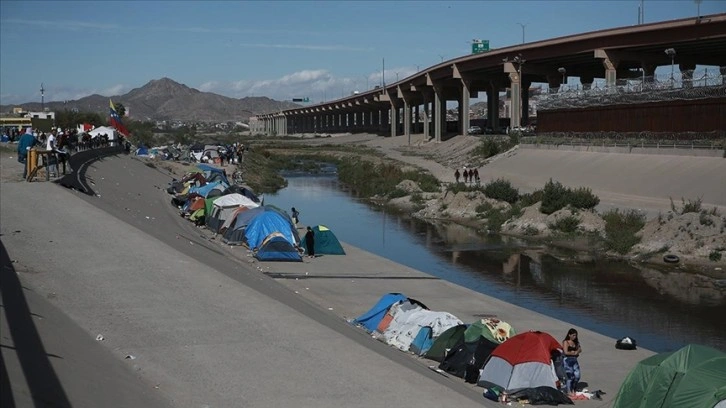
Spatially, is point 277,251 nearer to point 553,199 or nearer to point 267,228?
point 267,228

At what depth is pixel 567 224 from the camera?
131 ft

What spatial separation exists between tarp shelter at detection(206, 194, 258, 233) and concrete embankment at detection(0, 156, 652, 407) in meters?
5.09

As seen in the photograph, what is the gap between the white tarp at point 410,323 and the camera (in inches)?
742

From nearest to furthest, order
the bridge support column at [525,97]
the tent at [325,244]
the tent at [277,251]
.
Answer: the tent at [277,251] < the tent at [325,244] < the bridge support column at [525,97]

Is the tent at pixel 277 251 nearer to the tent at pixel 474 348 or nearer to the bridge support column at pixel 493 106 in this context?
the tent at pixel 474 348

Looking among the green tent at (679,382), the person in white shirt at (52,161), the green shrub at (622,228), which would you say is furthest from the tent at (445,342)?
the person in white shirt at (52,161)

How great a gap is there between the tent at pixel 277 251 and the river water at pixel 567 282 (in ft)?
16.3

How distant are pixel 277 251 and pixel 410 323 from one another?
11.0 meters

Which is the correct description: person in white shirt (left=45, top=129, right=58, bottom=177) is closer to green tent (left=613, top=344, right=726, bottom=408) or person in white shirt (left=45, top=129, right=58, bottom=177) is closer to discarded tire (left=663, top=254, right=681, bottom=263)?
discarded tire (left=663, top=254, right=681, bottom=263)

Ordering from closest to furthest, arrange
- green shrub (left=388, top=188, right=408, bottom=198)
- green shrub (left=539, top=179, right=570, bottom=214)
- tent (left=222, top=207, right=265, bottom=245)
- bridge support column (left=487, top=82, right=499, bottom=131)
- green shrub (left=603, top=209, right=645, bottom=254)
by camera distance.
→ tent (left=222, top=207, right=265, bottom=245) → green shrub (left=603, top=209, right=645, bottom=254) → green shrub (left=539, top=179, right=570, bottom=214) → green shrub (left=388, top=188, right=408, bottom=198) → bridge support column (left=487, top=82, right=499, bottom=131)

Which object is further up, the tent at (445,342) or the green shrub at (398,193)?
the tent at (445,342)

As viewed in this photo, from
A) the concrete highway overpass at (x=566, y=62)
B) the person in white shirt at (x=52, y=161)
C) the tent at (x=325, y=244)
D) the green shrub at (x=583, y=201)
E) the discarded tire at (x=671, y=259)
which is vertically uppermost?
the concrete highway overpass at (x=566, y=62)

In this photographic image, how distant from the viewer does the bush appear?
48.0 m

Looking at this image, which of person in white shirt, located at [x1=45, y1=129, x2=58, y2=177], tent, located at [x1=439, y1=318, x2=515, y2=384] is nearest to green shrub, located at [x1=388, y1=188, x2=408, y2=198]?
person in white shirt, located at [x1=45, y1=129, x2=58, y2=177]
